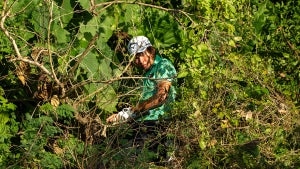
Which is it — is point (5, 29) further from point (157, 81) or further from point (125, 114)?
point (157, 81)

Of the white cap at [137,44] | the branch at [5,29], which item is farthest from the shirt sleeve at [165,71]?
the branch at [5,29]

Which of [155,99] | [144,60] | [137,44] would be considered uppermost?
[137,44]

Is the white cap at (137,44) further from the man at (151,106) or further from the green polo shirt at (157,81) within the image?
the green polo shirt at (157,81)

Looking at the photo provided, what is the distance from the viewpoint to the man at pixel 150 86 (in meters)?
7.99

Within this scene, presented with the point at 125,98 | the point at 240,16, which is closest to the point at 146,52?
the point at 125,98

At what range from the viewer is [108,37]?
8773 mm

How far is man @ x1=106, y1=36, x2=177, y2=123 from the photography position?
799 centimetres

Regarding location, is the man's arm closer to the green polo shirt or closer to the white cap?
the green polo shirt

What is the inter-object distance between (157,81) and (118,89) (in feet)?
1.26

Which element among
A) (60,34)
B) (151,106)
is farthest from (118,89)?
(60,34)

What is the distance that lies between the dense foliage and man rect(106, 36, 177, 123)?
112 millimetres

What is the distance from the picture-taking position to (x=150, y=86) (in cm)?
811

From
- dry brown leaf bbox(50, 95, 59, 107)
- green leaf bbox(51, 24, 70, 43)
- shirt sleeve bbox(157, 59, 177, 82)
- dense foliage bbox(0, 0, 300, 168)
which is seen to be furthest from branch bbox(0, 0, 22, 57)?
shirt sleeve bbox(157, 59, 177, 82)

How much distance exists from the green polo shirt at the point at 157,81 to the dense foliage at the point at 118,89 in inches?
4.1
